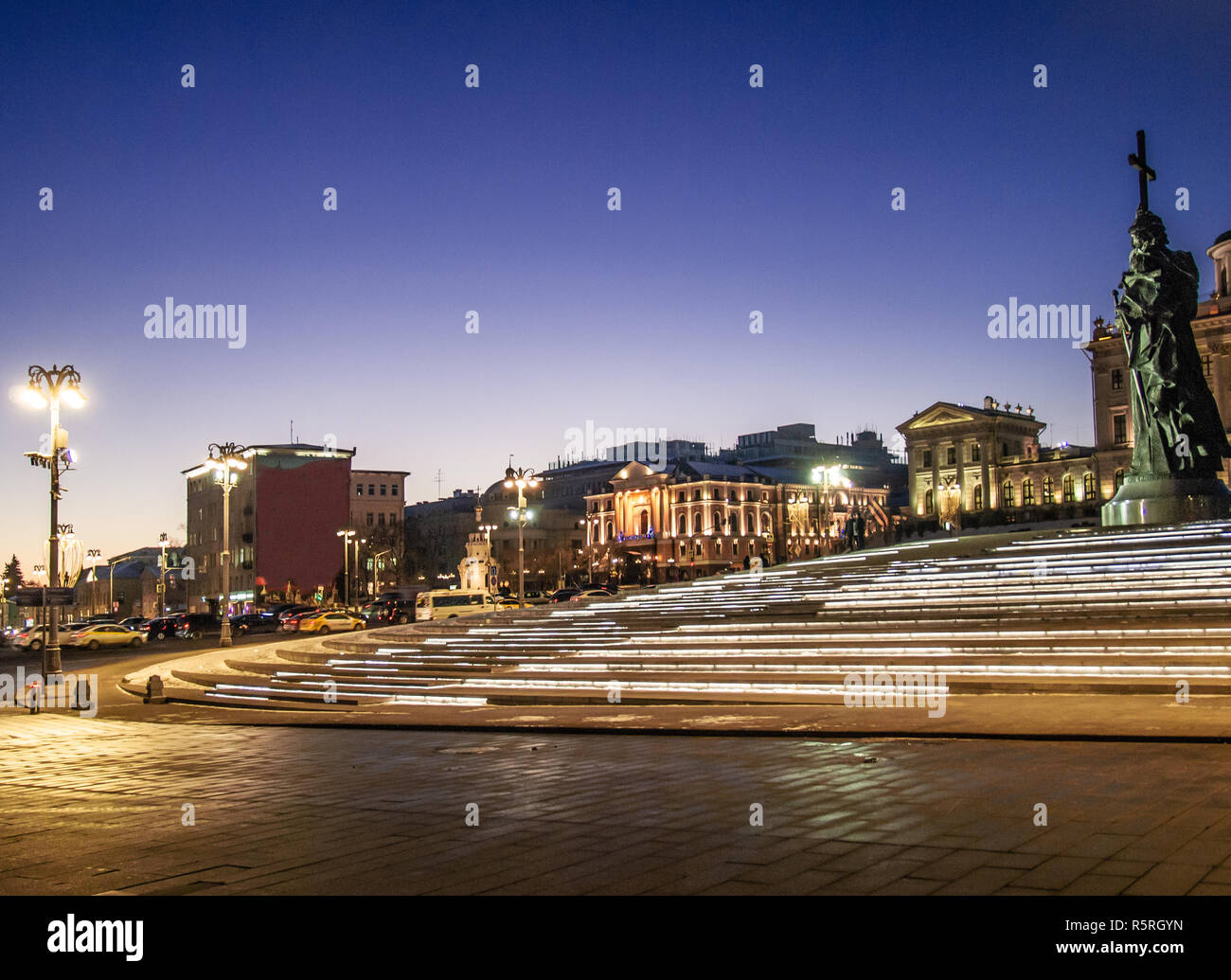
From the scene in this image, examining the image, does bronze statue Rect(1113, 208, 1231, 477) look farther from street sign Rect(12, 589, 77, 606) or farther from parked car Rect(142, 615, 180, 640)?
parked car Rect(142, 615, 180, 640)

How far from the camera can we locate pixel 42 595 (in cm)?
2247

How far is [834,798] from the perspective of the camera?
920 cm

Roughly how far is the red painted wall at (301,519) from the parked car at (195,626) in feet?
146

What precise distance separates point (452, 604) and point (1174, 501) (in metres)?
32.5

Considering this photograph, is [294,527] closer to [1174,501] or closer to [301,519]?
[301,519]

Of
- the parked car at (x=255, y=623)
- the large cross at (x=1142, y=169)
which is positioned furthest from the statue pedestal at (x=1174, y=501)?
the parked car at (x=255, y=623)

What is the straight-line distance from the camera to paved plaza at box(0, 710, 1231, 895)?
669cm

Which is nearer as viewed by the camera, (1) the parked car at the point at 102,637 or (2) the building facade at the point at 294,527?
(1) the parked car at the point at 102,637

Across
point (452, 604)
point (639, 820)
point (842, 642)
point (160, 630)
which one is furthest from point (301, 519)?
point (639, 820)

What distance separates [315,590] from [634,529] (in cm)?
4537

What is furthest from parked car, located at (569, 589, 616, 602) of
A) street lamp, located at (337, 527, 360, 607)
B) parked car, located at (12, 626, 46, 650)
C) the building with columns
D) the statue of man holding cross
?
the building with columns

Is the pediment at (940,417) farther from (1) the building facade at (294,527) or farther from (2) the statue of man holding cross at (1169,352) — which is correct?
(2) the statue of man holding cross at (1169,352)

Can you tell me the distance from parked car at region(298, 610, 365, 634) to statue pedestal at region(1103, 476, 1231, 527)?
34.9m

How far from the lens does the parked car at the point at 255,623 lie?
6197 cm
